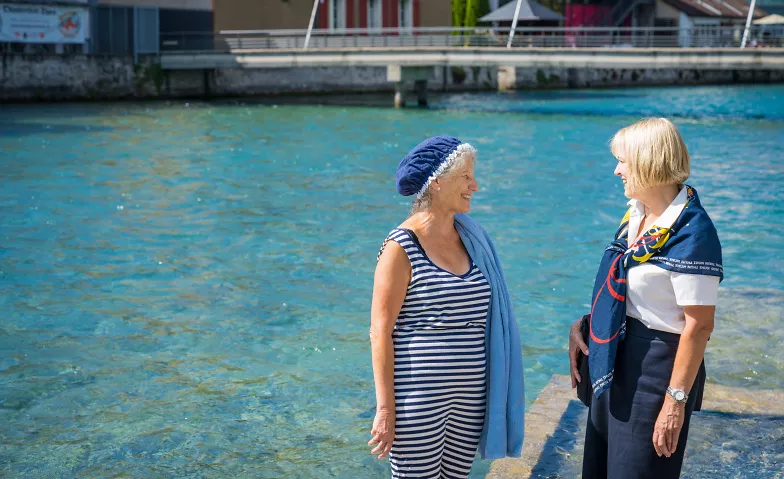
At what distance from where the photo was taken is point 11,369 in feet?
23.8

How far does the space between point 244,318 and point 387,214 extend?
5.89m

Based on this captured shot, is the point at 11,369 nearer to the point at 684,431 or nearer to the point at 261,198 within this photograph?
the point at 684,431

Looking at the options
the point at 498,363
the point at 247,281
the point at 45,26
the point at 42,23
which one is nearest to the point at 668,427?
the point at 498,363

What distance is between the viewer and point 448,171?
3295mm

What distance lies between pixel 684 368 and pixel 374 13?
48.9 m

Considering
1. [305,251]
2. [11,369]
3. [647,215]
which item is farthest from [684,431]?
[305,251]

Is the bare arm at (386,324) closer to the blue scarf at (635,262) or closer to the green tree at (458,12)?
the blue scarf at (635,262)

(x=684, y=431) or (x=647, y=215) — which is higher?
(x=647, y=215)

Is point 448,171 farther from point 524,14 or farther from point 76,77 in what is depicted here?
point 524,14

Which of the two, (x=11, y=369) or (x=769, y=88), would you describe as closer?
(x=11, y=369)

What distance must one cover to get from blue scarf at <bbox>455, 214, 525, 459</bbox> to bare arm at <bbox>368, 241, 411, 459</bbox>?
306mm

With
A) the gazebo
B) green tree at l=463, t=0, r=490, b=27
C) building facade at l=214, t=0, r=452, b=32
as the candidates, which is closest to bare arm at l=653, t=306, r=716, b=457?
building facade at l=214, t=0, r=452, b=32

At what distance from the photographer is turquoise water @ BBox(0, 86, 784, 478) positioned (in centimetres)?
604

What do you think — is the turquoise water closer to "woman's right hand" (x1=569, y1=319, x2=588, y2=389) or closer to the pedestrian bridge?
"woman's right hand" (x1=569, y1=319, x2=588, y2=389)
